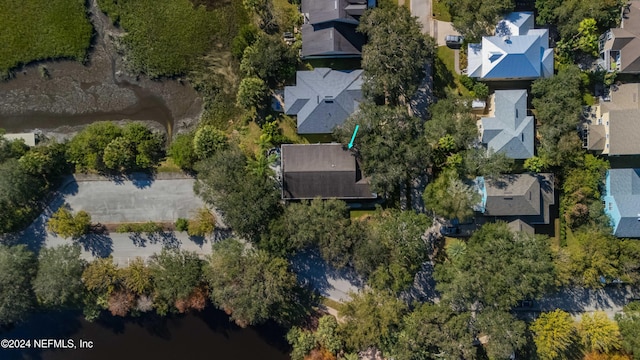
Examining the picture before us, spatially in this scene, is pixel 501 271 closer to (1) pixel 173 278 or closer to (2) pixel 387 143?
(2) pixel 387 143

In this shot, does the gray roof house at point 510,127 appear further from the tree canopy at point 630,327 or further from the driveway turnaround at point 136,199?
the driveway turnaround at point 136,199

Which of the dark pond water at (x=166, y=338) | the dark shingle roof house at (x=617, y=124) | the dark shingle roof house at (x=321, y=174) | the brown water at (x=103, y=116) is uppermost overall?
the brown water at (x=103, y=116)

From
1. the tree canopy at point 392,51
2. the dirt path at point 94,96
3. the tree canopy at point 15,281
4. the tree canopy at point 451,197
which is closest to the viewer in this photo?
the tree canopy at point 392,51

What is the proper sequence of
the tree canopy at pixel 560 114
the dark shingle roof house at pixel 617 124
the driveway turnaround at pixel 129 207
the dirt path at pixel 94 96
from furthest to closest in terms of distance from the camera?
the dirt path at pixel 94 96 → the driveway turnaround at pixel 129 207 → the dark shingle roof house at pixel 617 124 → the tree canopy at pixel 560 114

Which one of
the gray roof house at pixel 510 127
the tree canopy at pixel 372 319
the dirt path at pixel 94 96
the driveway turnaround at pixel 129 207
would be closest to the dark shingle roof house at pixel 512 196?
the gray roof house at pixel 510 127

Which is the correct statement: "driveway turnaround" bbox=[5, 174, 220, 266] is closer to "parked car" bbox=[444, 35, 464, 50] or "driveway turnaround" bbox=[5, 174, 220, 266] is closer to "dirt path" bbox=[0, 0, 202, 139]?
"dirt path" bbox=[0, 0, 202, 139]

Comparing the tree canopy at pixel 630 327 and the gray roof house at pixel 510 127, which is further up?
the gray roof house at pixel 510 127

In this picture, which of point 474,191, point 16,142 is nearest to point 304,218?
point 474,191
